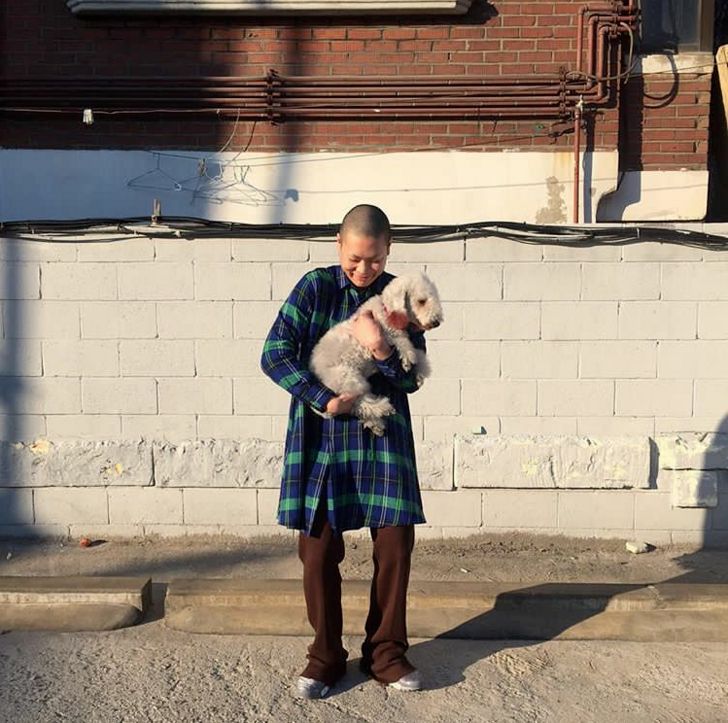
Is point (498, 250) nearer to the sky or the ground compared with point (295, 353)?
nearer to the sky

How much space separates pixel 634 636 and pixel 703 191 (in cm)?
404

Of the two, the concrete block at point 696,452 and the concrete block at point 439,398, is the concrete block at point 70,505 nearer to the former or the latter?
the concrete block at point 439,398

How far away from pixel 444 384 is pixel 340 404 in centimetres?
211

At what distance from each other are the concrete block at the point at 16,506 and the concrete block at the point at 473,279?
106 inches

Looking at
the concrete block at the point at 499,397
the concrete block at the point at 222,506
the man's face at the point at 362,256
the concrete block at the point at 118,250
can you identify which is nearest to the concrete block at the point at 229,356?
the concrete block at the point at 118,250

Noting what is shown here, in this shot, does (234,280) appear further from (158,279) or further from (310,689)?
(310,689)

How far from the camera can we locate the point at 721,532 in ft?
17.2

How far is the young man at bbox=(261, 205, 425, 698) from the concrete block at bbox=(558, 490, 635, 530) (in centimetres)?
205

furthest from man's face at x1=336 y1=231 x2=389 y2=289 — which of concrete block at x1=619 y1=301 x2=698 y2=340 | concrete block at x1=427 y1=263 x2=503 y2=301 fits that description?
concrete block at x1=619 y1=301 x2=698 y2=340

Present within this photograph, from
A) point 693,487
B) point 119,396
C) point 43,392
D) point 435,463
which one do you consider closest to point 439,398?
point 435,463

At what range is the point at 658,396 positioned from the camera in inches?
204

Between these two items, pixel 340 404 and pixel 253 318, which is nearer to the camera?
pixel 340 404

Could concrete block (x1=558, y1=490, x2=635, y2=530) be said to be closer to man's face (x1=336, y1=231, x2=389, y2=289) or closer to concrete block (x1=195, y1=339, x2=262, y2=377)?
concrete block (x1=195, y1=339, x2=262, y2=377)

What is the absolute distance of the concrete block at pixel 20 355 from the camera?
17.2 feet
